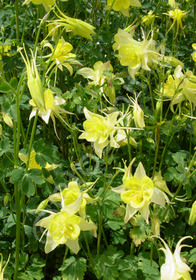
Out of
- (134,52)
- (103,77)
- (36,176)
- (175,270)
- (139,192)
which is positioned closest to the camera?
(175,270)

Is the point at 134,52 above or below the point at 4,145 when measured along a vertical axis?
above

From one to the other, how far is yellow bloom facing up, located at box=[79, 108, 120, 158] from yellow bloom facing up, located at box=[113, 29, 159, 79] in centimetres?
26

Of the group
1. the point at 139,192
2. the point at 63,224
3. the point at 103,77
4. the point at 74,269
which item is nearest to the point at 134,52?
the point at 103,77

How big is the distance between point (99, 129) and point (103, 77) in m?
0.36

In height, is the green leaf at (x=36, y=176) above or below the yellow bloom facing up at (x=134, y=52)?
below

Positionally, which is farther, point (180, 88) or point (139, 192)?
point (180, 88)

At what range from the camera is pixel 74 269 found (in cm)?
118

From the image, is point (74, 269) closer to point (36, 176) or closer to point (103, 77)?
point (36, 176)

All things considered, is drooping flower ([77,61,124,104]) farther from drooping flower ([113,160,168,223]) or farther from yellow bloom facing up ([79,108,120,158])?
drooping flower ([113,160,168,223])

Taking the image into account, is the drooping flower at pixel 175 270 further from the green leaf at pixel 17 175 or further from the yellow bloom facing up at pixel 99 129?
the green leaf at pixel 17 175

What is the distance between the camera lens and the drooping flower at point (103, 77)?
4.25 feet

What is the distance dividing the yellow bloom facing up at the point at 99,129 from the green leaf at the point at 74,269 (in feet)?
1.35

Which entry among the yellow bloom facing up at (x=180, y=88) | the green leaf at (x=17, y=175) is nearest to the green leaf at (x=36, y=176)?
the green leaf at (x=17, y=175)

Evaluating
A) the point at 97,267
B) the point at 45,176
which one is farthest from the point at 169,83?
the point at 97,267
